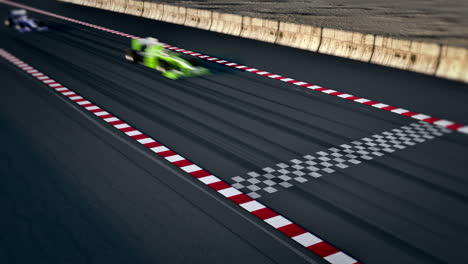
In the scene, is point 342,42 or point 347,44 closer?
point 347,44

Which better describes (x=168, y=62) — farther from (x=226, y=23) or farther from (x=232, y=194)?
(x=232, y=194)

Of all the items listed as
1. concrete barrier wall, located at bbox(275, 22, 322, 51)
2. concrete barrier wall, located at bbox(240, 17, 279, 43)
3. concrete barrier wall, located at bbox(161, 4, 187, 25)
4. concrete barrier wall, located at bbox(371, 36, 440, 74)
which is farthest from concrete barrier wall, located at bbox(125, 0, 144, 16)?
concrete barrier wall, located at bbox(371, 36, 440, 74)

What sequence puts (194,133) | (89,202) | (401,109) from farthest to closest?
(401,109), (194,133), (89,202)

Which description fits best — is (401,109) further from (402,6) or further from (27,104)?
(402,6)

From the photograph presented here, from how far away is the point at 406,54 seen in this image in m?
12.9

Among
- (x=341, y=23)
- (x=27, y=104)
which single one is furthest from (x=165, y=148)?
(x=341, y=23)

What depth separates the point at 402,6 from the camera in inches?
910

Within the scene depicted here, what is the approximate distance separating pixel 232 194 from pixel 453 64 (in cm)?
797

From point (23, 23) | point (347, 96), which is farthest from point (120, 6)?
point (347, 96)

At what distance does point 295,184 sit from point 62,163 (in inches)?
139

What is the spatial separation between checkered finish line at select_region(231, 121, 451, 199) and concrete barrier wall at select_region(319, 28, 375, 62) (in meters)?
5.22

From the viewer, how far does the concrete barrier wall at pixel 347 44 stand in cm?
1384

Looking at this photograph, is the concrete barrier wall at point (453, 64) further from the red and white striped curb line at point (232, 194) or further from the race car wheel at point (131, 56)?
the race car wheel at point (131, 56)

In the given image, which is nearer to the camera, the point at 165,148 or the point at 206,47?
the point at 165,148
